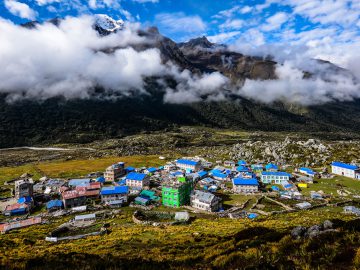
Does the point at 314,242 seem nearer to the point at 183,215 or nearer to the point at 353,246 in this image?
the point at 353,246

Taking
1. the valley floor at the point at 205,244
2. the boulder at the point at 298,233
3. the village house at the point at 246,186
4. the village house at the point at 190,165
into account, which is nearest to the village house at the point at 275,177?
the valley floor at the point at 205,244

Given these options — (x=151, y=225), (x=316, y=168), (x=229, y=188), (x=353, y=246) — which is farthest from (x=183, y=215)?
(x=316, y=168)

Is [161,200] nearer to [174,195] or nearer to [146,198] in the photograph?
[146,198]

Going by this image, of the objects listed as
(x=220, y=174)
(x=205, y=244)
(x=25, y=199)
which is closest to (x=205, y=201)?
(x=205, y=244)

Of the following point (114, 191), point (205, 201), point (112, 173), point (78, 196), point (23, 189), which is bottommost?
point (205, 201)

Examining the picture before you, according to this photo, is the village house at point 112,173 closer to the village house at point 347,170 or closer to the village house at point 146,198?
the village house at point 146,198

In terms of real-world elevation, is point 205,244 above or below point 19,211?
above
